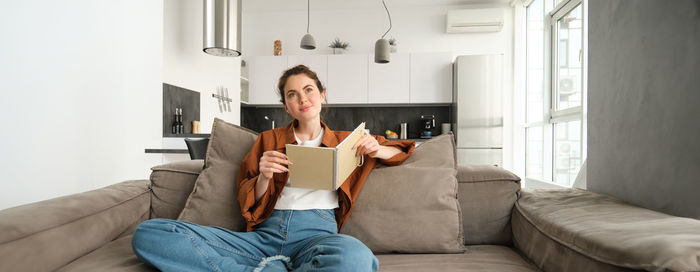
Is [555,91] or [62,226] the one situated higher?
[555,91]

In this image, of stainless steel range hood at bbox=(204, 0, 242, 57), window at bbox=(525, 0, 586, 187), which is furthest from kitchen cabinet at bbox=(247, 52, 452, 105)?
stainless steel range hood at bbox=(204, 0, 242, 57)

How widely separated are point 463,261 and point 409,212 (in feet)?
0.78

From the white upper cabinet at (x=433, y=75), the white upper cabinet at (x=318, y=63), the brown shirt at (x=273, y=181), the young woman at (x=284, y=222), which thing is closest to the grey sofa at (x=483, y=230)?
the young woman at (x=284, y=222)

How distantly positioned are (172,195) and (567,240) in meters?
1.39

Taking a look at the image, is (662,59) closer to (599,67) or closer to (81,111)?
(599,67)

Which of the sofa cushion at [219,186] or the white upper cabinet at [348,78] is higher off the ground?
the white upper cabinet at [348,78]

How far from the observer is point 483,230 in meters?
1.47

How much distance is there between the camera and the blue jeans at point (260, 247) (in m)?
1.03

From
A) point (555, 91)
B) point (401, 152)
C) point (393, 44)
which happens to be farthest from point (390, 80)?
point (401, 152)

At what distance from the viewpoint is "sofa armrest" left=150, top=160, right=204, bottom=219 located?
59.8 inches

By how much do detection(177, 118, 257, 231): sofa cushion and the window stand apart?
2860 millimetres

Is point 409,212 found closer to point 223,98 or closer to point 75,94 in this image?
point 75,94

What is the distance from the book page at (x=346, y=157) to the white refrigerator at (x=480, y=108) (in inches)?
147

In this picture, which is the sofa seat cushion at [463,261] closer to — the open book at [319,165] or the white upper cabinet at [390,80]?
the open book at [319,165]
